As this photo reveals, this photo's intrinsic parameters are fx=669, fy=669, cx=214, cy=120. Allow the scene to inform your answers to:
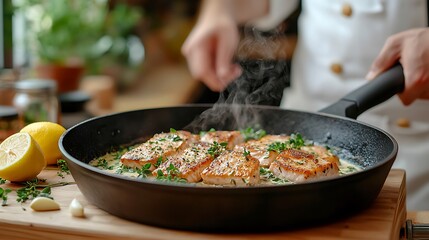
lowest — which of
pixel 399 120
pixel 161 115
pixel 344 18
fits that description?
pixel 399 120

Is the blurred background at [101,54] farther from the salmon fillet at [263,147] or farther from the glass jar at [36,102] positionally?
the salmon fillet at [263,147]

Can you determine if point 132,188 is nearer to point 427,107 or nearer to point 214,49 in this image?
point 214,49

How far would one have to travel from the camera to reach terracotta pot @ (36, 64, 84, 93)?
3324 mm

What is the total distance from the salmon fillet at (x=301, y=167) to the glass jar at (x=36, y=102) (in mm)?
1289

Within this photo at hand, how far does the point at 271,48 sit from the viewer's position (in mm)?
2617

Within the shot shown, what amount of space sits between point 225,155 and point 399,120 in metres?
0.90

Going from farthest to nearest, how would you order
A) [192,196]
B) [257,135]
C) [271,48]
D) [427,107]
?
[271,48] < [427,107] < [257,135] < [192,196]

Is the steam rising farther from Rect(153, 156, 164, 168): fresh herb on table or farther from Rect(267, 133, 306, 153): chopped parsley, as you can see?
Rect(153, 156, 164, 168): fresh herb on table

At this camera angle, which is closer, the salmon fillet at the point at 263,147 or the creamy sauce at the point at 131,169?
the creamy sauce at the point at 131,169

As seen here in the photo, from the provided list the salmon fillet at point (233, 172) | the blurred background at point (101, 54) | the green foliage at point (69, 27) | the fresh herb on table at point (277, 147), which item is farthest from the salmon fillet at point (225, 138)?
the green foliage at point (69, 27)

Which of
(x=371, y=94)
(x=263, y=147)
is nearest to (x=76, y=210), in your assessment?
(x=263, y=147)

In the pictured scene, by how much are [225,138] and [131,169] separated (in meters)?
0.31

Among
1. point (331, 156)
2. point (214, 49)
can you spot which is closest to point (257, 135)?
point (331, 156)

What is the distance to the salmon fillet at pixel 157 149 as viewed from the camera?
1.67m
